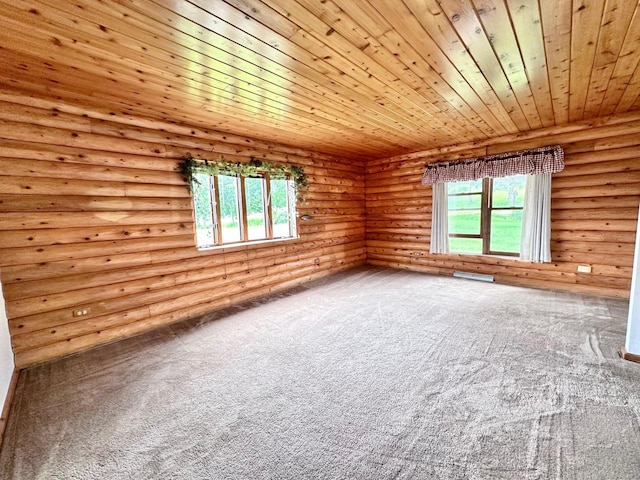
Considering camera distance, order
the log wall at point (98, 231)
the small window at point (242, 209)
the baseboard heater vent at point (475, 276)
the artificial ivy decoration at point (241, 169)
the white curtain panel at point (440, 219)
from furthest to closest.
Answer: the white curtain panel at point (440, 219), the baseboard heater vent at point (475, 276), the small window at point (242, 209), the artificial ivy decoration at point (241, 169), the log wall at point (98, 231)

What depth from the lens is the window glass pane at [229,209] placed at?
154 inches

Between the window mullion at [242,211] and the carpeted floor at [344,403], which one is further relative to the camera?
the window mullion at [242,211]

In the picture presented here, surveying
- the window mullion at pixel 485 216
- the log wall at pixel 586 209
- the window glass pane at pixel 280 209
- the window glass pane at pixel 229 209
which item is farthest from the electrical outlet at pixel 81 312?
the window mullion at pixel 485 216

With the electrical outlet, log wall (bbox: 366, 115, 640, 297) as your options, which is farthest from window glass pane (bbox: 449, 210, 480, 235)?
the electrical outlet

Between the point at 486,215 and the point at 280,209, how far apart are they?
3605 millimetres

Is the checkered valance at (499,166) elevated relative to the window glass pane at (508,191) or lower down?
elevated

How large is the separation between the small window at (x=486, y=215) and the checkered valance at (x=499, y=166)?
29 cm

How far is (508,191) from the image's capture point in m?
4.64

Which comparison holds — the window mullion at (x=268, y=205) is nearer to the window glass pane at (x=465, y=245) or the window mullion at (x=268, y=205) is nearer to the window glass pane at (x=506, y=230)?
the window glass pane at (x=465, y=245)

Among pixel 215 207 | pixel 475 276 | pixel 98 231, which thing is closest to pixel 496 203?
pixel 475 276

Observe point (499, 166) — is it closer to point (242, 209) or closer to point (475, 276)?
point (475, 276)

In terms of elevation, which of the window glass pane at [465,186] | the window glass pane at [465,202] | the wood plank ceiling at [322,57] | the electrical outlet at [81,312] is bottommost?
the electrical outlet at [81,312]

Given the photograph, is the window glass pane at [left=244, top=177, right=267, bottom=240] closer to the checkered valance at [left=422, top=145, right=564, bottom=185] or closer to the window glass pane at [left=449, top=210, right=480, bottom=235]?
the checkered valance at [left=422, top=145, right=564, bottom=185]

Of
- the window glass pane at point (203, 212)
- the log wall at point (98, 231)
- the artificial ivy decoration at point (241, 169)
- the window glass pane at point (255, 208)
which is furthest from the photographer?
the window glass pane at point (255, 208)
